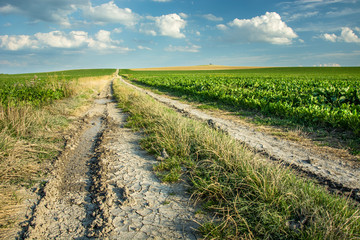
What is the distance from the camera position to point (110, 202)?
284 centimetres

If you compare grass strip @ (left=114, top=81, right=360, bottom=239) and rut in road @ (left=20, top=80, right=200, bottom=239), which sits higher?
grass strip @ (left=114, top=81, right=360, bottom=239)

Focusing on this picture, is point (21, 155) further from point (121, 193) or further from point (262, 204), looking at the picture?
point (262, 204)

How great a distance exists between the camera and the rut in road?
2350 mm

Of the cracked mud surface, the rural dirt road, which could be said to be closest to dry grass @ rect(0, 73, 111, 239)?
the rural dirt road

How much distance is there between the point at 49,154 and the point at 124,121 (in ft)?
10.7

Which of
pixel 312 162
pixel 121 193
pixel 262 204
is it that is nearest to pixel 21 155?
pixel 121 193

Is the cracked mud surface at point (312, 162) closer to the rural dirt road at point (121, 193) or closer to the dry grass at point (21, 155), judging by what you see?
the rural dirt road at point (121, 193)

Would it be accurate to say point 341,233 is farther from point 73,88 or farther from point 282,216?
point 73,88

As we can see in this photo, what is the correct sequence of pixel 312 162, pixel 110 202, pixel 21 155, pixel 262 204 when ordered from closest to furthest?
pixel 262 204
pixel 110 202
pixel 312 162
pixel 21 155

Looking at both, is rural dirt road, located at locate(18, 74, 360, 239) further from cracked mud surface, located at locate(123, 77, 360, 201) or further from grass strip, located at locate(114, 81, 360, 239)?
grass strip, located at locate(114, 81, 360, 239)

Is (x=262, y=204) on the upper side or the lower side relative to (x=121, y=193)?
upper

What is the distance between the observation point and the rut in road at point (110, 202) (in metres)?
2.35

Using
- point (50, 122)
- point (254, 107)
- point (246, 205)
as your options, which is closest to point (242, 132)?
point (254, 107)

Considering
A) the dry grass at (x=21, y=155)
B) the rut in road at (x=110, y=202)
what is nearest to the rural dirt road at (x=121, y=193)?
the rut in road at (x=110, y=202)
